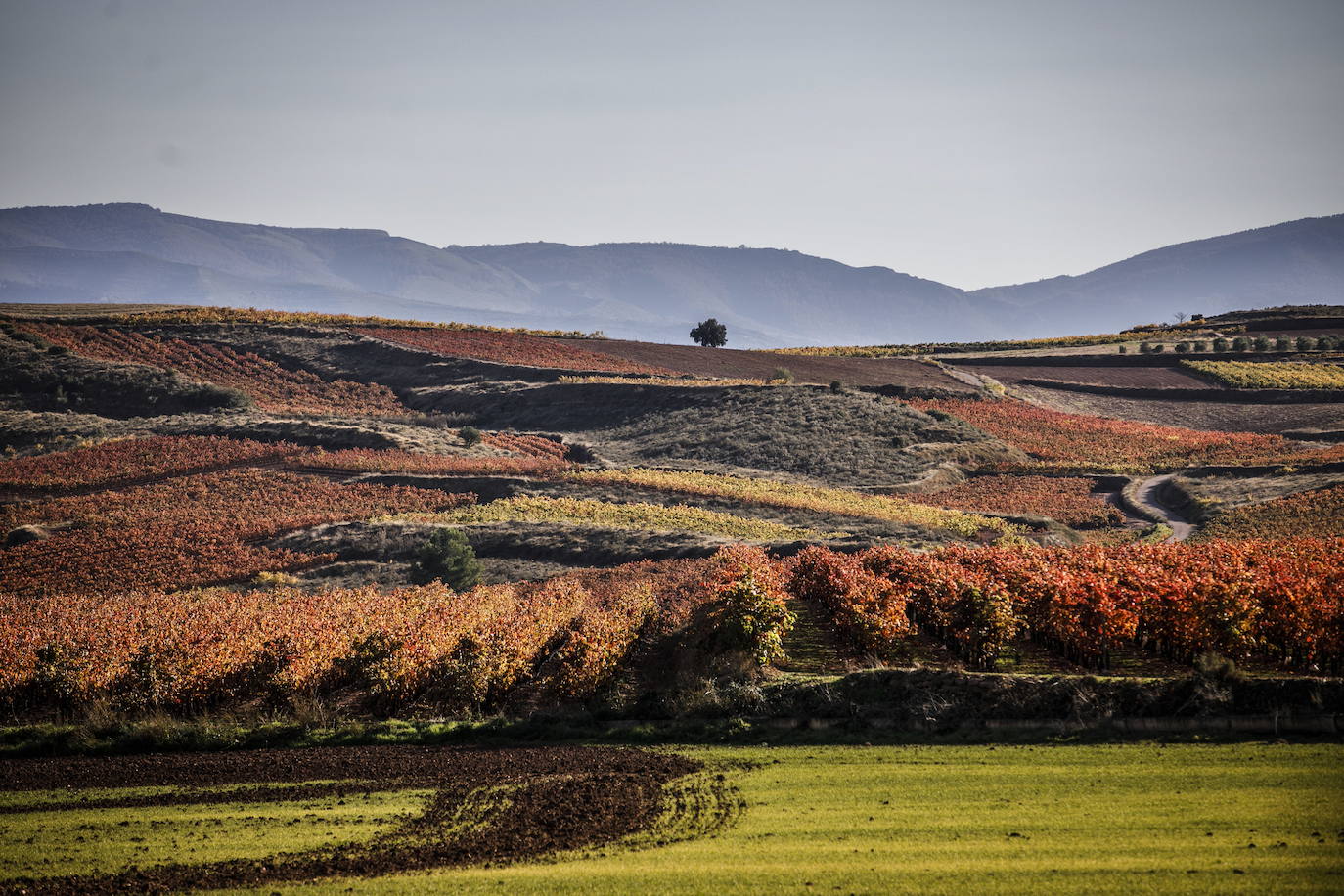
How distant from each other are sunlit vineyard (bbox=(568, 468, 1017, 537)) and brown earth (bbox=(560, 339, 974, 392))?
2992 cm

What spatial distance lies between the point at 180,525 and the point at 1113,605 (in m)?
40.9

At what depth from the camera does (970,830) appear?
1405cm

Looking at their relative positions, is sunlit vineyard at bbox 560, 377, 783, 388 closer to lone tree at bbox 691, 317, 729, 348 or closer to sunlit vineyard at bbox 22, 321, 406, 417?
sunlit vineyard at bbox 22, 321, 406, 417

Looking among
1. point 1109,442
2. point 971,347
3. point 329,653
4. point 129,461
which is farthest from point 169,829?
point 971,347

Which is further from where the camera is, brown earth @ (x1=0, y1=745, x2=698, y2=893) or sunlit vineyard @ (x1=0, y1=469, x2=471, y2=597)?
sunlit vineyard @ (x1=0, y1=469, x2=471, y2=597)

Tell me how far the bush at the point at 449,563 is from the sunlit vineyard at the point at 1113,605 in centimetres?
1565

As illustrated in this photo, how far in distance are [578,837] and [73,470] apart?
164 feet

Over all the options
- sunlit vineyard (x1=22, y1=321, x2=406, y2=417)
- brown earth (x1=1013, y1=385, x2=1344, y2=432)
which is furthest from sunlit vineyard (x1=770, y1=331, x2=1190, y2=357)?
sunlit vineyard (x1=22, y1=321, x2=406, y2=417)

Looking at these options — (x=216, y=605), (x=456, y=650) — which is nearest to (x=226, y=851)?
(x=456, y=650)

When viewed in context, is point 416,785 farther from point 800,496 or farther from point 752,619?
point 800,496

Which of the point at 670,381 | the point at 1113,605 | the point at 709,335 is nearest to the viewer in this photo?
the point at 1113,605

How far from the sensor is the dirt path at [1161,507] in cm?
4488

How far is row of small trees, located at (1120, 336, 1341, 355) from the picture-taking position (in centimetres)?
9631

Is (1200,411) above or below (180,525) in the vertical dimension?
above
